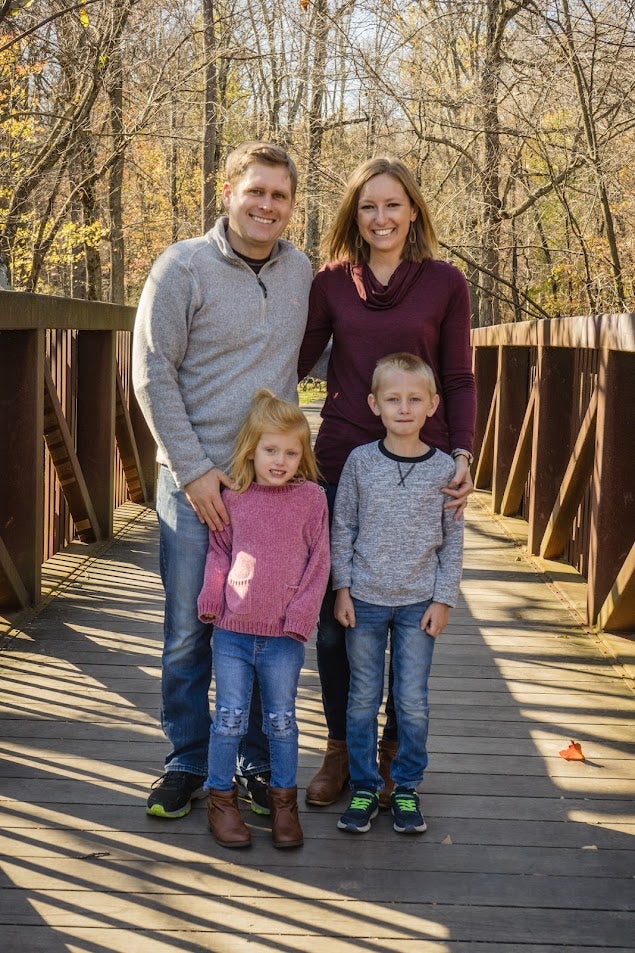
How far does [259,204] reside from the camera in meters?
2.91

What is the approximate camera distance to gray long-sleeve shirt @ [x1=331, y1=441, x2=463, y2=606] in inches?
117

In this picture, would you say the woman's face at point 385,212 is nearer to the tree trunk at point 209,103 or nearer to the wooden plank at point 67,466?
the wooden plank at point 67,466

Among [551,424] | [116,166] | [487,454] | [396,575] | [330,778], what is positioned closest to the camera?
[396,575]

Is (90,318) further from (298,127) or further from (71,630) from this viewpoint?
(298,127)

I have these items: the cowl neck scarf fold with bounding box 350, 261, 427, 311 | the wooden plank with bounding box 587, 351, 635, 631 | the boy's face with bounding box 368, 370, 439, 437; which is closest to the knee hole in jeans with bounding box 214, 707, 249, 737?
the boy's face with bounding box 368, 370, 439, 437

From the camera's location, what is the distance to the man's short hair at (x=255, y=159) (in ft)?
9.59

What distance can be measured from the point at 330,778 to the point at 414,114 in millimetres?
12844

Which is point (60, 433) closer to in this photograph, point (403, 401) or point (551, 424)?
point (551, 424)

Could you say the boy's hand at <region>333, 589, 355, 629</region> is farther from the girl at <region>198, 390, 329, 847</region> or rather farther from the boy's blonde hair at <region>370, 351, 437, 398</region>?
the boy's blonde hair at <region>370, 351, 437, 398</region>

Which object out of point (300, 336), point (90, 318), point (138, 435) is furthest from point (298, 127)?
point (300, 336)

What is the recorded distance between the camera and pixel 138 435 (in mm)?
8461

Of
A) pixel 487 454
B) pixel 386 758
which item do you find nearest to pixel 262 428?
pixel 386 758

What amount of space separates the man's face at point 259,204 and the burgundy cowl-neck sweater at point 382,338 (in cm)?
25

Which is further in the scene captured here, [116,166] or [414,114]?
[116,166]
